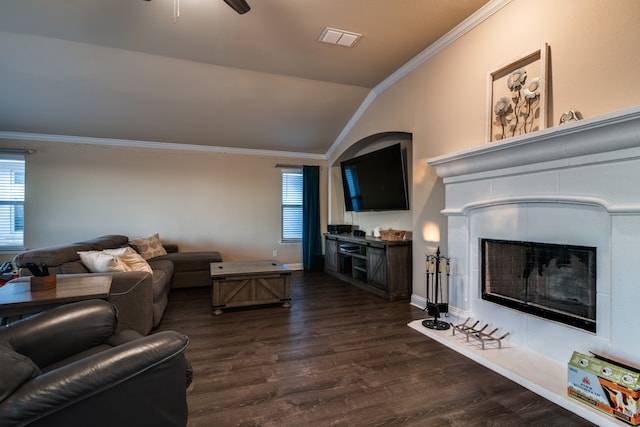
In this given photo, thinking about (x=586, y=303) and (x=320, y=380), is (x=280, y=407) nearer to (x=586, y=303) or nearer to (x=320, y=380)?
(x=320, y=380)

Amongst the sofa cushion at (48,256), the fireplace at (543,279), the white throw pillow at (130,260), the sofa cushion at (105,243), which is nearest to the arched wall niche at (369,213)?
the fireplace at (543,279)

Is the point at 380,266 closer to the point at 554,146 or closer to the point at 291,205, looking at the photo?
the point at 554,146

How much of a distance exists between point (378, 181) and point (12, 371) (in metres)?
4.33

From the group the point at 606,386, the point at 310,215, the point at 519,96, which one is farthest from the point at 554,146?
the point at 310,215

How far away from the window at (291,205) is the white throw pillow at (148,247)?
229cm

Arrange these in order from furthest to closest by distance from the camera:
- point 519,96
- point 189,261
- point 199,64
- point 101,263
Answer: point 189,261
point 199,64
point 101,263
point 519,96

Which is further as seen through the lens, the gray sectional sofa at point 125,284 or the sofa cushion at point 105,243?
the sofa cushion at point 105,243

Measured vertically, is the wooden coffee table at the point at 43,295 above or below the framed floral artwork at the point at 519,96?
below

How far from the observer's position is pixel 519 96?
8.41ft

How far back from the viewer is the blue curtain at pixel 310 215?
6270mm

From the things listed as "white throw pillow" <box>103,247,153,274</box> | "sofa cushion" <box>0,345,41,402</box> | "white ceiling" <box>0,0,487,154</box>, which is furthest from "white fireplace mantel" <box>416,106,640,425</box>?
"white throw pillow" <box>103,247,153,274</box>

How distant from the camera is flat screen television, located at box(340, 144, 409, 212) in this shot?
14.0 feet

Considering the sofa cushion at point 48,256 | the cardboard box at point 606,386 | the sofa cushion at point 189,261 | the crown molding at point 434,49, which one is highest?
the crown molding at point 434,49

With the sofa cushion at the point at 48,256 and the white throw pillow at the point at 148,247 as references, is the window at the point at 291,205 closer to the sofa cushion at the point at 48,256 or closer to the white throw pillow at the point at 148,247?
the white throw pillow at the point at 148,247
